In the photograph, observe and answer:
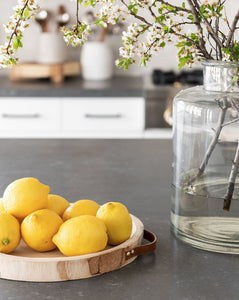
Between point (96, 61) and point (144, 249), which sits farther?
point (96, 61)

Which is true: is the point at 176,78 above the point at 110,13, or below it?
below

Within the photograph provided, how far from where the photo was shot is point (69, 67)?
12.0 feet

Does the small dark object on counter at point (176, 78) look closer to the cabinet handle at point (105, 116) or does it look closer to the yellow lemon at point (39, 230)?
the cabinet handle at point (105, 116)

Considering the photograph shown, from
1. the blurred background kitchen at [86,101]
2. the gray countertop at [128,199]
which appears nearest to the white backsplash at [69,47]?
the blurred background kitchen at [86,101]

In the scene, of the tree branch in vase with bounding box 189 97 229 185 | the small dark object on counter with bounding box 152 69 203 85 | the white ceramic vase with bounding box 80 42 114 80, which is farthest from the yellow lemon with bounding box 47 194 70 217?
the white ceramic vase with bounding box 80 42 114 80

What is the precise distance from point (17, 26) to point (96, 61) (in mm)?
2803

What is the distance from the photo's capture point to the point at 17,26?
2.92ft

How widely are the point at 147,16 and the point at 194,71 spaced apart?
1.65ft

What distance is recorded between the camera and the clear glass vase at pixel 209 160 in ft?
3.11

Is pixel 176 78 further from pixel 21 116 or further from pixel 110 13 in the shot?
pixel 110 13

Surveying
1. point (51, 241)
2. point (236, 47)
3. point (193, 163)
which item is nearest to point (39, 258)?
point (51, 241)

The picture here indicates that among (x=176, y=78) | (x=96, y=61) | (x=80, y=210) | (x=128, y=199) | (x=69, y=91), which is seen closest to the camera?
(x=80, y=210)

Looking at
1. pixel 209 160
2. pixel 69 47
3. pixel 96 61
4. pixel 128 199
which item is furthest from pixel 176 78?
pixel 209 160

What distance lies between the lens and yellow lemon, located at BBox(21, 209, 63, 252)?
0.88 meters
